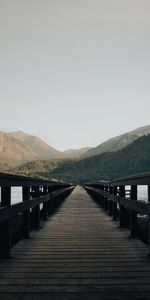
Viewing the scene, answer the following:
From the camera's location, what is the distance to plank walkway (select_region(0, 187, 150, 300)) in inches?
172

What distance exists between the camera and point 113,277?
196 inches

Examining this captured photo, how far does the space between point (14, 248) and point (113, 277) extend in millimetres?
2588

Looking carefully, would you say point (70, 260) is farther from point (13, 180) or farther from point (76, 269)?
point (13, 180)

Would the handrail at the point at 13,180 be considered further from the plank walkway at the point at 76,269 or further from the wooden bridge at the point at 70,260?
the plank walkway at the point at 76,269

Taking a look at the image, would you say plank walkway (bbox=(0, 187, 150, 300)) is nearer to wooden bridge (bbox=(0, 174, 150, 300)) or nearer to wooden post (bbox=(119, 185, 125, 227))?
wooden bridge (bbox=(0, 174, 150, 300))

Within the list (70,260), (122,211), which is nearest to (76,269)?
(70,260)

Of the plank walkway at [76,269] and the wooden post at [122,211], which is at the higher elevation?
the wooden post at [122,211]

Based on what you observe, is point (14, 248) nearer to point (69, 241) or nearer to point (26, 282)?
point (69, 241)

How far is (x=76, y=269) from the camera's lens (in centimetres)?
541

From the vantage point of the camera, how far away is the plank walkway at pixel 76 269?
4362 mm

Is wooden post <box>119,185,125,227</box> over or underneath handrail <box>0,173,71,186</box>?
underneath

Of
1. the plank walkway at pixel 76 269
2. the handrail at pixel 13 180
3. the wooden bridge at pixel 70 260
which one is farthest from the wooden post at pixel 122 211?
the handrail at pixel 13 180

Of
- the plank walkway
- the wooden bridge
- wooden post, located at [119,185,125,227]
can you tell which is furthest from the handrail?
wooden post, located at [119,185,125,227]

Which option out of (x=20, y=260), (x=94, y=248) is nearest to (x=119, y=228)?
(x=94, y=248)
